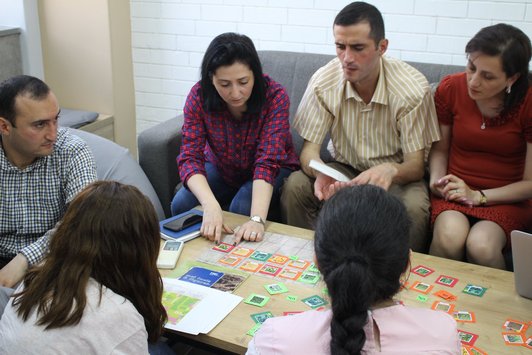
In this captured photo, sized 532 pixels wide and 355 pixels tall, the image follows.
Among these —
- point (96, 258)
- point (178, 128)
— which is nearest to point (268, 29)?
point (178, 128)

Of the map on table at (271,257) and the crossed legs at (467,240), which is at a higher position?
the map on table at (271,257)

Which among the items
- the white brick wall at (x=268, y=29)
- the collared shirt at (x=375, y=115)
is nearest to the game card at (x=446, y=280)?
the collared shirt at (x=375, y=115)

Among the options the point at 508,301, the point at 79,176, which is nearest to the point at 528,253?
the point at 508,301

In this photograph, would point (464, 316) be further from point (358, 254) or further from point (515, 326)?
point (358, 254)

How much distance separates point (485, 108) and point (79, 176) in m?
1.57

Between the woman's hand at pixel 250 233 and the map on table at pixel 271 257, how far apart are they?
0.02m

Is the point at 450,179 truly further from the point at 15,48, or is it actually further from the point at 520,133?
the point at 15,48

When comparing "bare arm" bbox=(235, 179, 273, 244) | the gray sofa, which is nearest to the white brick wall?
the gray sofa

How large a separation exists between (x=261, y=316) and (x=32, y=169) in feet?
3.32

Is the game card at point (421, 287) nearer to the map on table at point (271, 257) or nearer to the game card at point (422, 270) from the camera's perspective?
the game card at point (422, 270)

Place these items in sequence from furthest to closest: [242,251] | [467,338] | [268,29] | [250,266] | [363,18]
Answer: [268,29], [363,18], [242,251], [250,266], [467,338]

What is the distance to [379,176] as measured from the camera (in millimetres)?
2328

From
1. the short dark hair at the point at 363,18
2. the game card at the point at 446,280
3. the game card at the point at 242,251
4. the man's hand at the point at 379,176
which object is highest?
the short dark hair at the point at 363,18

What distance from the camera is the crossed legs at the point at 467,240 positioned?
215 centimetres
